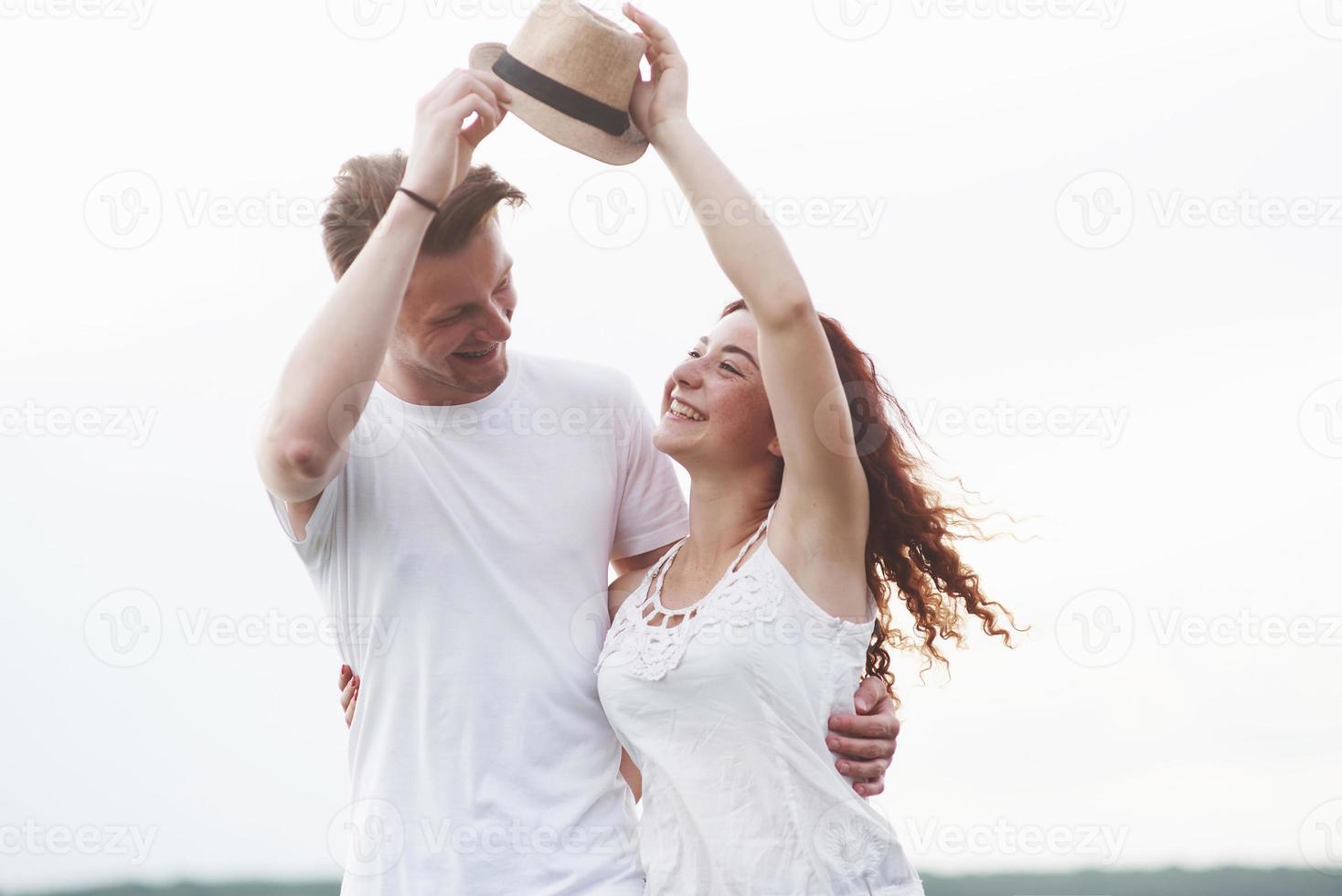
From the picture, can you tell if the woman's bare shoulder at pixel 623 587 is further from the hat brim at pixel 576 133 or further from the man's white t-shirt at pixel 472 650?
the hat brim at pixel 576 133

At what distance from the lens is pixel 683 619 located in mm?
2258

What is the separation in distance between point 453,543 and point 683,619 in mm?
439

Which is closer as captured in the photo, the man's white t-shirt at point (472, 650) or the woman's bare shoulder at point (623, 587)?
the man's white t-shirt at point (472, 650)

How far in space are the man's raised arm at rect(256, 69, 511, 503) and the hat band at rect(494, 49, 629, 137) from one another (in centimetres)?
12

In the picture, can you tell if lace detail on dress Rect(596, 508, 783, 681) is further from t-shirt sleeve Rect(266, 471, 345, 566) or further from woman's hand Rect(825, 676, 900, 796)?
t-shirt sleeve Rect(266, 471, 345, 566)

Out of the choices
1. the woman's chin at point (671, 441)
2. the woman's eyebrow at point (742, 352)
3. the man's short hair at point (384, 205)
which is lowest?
the woman's chin at point (671, 441)

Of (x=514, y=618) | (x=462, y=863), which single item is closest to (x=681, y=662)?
(x=514, y=618)

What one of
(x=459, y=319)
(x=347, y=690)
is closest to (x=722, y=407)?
(x=459, y=319)

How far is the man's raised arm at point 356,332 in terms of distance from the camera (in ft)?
6.22

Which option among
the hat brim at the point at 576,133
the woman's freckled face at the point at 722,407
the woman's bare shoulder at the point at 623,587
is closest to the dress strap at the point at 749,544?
the woman's freckled face at the point at 722,407

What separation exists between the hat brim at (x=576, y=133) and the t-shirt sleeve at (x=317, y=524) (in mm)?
703

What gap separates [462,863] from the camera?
81.0 inches

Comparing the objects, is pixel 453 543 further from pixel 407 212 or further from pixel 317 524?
pixel 407 212

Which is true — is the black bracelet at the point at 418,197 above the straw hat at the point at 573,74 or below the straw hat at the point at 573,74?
below
